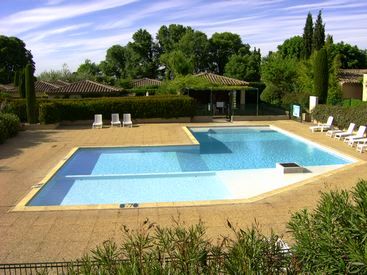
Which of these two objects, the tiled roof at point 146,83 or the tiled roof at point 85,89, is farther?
the tiled roof at point 146,83

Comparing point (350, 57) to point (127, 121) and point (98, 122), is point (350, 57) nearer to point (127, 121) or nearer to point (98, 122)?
point (127, 121)

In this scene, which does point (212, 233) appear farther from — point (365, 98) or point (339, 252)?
point (365, 98)

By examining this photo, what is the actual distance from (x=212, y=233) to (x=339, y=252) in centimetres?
373

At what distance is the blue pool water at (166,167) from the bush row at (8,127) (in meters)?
3.99

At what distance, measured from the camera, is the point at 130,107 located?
82.1 feet

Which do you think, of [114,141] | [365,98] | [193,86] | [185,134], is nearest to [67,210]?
[114,141]

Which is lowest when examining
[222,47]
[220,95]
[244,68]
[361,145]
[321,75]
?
[361,145]

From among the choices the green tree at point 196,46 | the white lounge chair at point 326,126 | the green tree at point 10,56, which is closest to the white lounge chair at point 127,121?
the white lounge chair at point 326,126

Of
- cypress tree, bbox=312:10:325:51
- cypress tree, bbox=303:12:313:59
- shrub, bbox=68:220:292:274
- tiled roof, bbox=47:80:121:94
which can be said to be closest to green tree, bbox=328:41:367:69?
cypress tree, bbox=303:12:313:59

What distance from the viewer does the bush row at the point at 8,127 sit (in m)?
18.2

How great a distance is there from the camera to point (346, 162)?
575 inches

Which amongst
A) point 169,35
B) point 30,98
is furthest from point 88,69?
point 30,98

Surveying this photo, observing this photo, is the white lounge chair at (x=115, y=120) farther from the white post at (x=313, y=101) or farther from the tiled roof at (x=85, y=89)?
the white post at (x=313, y=101)

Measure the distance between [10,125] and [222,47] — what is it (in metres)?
48.9
